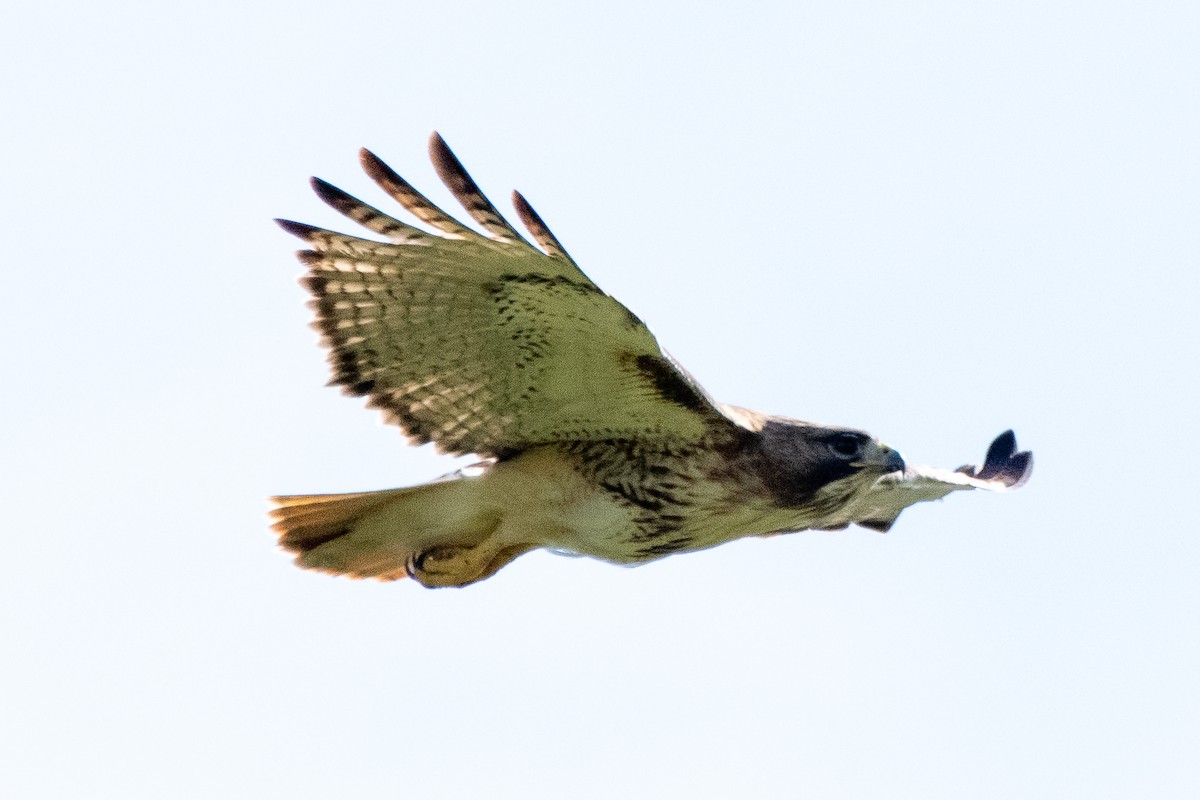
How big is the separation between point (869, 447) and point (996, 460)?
1921 millimetres

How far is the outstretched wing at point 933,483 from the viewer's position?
7.25 meters

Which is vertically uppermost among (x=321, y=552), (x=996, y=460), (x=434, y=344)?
(x=434, y=344)

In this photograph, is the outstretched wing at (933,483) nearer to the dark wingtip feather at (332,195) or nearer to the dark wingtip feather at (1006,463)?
the dark wingtip feather at (1006,463)

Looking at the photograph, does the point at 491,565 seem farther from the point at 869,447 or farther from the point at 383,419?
the point at 869,447

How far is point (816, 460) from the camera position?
21.5 feet

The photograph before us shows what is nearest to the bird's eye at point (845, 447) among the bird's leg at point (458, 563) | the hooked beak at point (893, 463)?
the hooked beak at point (893, 463)

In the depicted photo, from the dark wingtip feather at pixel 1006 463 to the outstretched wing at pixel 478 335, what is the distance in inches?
87.5

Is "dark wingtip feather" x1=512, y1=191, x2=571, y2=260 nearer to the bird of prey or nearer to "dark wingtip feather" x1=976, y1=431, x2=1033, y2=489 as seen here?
the bird of prey

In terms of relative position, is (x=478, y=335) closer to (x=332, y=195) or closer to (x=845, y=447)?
(x=332, y=195)

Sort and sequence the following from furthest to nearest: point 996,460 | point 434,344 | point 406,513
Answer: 1. point 996,460
2. point 406,513
3. point 434,344

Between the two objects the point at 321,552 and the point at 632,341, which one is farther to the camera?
the point at 321,552

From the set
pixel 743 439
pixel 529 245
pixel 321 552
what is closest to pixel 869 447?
pixel 743 439

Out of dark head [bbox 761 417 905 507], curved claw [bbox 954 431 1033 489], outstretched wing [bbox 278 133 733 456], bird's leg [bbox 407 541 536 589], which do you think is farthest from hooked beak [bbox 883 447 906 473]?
curved claw [bbox 954 431 1033 489]

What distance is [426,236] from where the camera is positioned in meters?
5.96
